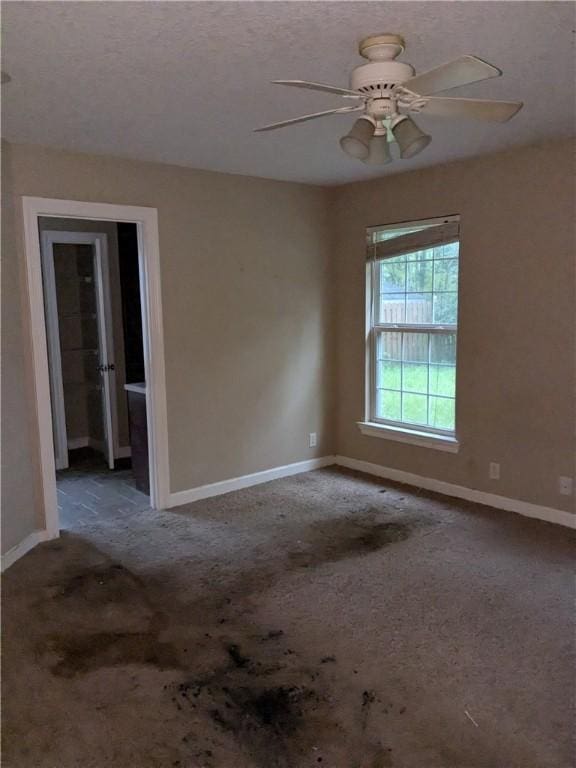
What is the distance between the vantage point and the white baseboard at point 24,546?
337 centimetres

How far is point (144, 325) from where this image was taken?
422 centimetres

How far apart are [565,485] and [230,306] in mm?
2660

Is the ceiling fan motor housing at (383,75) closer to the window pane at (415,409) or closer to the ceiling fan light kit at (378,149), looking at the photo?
the ceiling fan light kit at (378,149)

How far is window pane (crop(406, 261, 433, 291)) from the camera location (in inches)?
181

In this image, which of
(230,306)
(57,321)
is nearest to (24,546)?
(230,306)

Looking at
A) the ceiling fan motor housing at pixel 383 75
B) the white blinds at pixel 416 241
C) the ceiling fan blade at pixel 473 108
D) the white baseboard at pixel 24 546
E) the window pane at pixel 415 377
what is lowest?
the white baseboard at pixel 24 546

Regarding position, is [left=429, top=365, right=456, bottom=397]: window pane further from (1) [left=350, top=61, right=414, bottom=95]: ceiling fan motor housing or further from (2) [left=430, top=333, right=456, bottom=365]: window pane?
(1) [left=350, top=61, right=414, bottom=95]: ceiling fan motor housing

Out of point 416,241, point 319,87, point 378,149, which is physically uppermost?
point 319,87

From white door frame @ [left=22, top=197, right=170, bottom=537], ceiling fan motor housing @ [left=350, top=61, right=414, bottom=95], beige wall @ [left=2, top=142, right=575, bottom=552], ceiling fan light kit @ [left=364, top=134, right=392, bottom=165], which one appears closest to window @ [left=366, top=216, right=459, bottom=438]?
beige wall @ [left=2, top=142, right=575, bottom=552]

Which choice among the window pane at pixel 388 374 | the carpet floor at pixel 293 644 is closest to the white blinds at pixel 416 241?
the window pane at pixel 388 374

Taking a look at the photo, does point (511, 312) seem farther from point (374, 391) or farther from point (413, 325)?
point (374, 391)

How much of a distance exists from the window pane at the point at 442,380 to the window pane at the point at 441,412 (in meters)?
0.05

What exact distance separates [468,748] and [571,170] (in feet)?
10.5

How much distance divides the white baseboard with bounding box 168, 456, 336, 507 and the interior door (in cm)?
137
